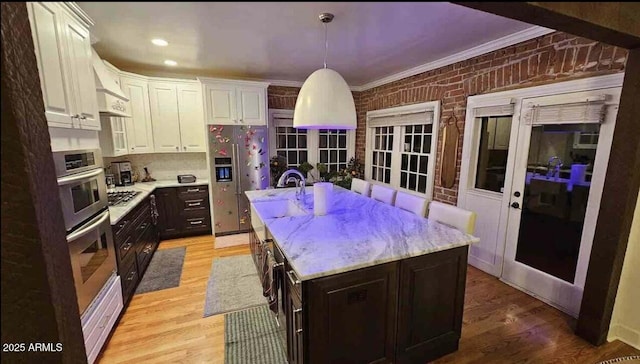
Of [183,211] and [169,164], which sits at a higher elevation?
[169,164]

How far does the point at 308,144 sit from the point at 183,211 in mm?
2373

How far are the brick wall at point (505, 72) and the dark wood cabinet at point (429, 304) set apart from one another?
1752 millimetres

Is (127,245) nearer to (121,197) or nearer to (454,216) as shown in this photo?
(121,197)

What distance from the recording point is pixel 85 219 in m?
1.68

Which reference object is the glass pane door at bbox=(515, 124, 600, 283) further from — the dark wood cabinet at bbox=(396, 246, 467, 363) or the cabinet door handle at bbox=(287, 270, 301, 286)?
the cabinet door handle at bbox=(287, 270, 301, 286)

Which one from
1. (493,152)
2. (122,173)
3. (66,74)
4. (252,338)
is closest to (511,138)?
(493,152)

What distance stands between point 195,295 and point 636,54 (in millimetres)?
3724

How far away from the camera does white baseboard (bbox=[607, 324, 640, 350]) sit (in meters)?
1.86

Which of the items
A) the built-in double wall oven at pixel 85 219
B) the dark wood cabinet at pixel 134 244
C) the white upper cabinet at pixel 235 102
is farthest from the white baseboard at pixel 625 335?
the white upper cabinet at pixel 235 102

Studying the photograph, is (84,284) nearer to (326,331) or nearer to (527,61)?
(326,331)

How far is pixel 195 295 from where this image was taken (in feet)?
8.43

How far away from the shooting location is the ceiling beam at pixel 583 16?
29.5 inches

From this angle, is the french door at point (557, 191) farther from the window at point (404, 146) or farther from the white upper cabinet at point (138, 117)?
the white upper cabinet at point (138, 117)

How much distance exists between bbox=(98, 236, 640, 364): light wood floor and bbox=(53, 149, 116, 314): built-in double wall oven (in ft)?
1.68
